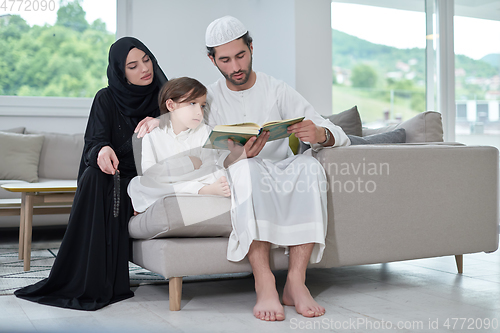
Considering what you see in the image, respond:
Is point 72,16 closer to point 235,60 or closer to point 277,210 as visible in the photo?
point 235,60

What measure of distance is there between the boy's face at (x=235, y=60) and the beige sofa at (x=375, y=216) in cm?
51

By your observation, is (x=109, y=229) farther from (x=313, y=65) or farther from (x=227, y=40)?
(x=313, y=65)

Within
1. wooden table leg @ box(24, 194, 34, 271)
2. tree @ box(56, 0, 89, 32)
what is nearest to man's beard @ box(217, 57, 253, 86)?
wooden table leg @ box(24, 194, 34, 271)

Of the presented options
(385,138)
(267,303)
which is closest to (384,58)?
(385,138)

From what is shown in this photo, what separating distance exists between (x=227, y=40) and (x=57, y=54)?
2.89 metres

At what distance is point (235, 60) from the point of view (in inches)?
84.0

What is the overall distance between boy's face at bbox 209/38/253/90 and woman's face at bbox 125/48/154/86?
0.33m

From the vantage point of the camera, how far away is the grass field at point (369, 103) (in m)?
4.52

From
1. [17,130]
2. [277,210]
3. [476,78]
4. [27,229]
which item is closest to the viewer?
[277,210]

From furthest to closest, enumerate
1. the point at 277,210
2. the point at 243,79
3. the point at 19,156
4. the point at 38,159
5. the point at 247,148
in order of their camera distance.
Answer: the point at 38,159 → the point at 19,156 → the point at 243,79 → the point at 247,148 → the point at 277,210

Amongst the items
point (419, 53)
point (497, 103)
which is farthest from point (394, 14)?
point (497, 103)

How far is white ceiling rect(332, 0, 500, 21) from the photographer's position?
456 centimetres

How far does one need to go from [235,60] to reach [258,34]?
227cm

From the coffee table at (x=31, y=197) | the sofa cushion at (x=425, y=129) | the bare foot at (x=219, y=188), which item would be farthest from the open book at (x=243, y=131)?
the coffee table at (x=31, y=197)
